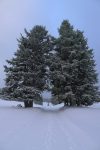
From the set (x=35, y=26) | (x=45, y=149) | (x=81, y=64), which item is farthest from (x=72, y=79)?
(x=45, y=149)

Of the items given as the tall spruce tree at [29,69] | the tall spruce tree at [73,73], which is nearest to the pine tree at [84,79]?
the tall spruce tree at [73,73]

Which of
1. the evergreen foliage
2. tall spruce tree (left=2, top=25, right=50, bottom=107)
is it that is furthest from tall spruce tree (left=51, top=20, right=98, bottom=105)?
tall spruce tree (left=2, top=25, right=50, bottom=107)

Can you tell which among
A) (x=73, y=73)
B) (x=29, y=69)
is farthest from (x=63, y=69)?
(x=29, y=69)

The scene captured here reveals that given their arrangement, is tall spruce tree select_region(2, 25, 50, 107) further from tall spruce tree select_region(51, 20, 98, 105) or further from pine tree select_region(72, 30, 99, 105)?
pine tree select_region(72, 30, 99, 105)

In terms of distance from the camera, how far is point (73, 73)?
121ft

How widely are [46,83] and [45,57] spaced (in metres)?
3.61

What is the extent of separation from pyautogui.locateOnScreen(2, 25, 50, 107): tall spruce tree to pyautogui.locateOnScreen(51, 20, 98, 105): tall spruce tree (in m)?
1.82

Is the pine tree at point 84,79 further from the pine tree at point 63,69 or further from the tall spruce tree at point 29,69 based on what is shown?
the tall spruce tree at point 29,69

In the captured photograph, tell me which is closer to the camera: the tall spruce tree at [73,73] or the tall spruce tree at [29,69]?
the tall spruce tree at [29,69]

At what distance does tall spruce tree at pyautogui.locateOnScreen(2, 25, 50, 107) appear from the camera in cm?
3500

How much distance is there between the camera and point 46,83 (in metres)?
37.8

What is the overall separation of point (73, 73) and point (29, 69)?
225 inches

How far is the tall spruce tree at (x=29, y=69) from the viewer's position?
35000 mm

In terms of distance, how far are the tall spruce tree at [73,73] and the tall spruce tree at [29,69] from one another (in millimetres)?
1825
